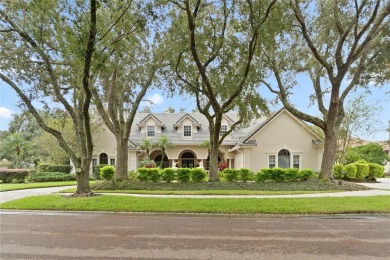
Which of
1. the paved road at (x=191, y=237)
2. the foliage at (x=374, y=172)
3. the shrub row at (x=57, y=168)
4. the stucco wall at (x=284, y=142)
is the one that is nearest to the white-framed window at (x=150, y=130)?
the shrub row at (x=57, y=168)

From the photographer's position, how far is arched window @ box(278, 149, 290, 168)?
25.2m

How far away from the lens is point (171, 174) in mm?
17969

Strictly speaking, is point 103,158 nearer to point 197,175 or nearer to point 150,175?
point 150,175

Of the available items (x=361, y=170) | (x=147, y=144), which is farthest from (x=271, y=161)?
(x=147, y=144)

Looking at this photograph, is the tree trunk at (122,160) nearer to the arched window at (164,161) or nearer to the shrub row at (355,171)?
the arched window at (164,161)

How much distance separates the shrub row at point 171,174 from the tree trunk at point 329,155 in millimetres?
7373

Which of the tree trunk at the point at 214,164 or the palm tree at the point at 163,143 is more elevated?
the palm tree at the point at 163,143

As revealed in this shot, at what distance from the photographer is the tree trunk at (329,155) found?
17.8 m

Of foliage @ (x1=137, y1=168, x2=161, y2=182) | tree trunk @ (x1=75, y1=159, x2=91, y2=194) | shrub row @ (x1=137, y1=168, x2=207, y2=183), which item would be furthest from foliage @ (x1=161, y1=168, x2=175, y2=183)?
tree trunk @ (x1=75, y1=159, x2=91, y2=194)

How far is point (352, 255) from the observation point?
540cm

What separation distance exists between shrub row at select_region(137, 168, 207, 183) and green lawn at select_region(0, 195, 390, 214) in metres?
6.03

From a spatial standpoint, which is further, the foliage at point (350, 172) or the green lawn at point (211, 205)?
the foliage at point (350, 172)

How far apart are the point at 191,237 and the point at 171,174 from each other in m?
11.4

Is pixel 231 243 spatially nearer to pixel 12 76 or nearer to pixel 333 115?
pixel 12 76
